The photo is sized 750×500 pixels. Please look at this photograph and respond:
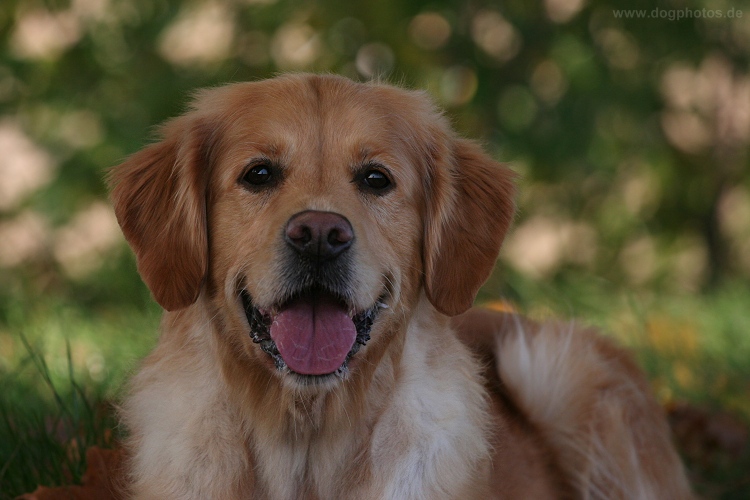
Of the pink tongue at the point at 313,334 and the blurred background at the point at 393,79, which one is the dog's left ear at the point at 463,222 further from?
the blurred background at the point at 393,79

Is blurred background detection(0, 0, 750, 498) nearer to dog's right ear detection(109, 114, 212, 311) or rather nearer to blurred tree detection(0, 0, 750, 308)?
blurred tree detection(0, 0, 750, 308)

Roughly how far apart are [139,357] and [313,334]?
1.08 meters

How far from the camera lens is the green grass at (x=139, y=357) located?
3.60m

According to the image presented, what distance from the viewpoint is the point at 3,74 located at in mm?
6148

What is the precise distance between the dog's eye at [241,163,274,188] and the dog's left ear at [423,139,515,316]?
601 mm

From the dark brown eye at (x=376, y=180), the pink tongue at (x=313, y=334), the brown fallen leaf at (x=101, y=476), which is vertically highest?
the dark brown eye at (x=376, y=180)

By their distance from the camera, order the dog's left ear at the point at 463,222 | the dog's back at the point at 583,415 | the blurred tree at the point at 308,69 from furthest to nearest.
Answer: the blurred tree at the point at 308,69
the dog's back at the point at 583,415
the dog's left ear at the point at 463,222

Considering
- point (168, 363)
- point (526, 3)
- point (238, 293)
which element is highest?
point (526, 3)

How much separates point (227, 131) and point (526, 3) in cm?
394

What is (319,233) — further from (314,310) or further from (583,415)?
(583,415)

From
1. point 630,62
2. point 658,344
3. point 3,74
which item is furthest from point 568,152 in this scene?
point 3,74

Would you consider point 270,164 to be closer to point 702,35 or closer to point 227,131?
point 227,131

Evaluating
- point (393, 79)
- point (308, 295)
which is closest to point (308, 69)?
point (393, 79)

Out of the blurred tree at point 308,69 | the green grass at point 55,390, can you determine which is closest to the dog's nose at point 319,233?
the green grass at point 55,390
